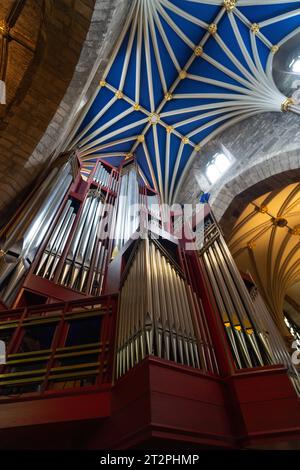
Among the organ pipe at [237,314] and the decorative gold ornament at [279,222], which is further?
the decorative gold ornament at [279,222]

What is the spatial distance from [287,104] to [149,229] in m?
5.64

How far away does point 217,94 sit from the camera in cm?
1018

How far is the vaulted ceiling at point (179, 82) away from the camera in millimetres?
8656

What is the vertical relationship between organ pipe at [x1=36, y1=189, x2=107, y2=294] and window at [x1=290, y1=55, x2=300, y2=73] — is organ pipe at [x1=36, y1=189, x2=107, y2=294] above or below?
below

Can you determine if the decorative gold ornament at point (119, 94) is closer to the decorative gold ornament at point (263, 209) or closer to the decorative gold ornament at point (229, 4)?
the decorative gold ornament at point (229, 4)

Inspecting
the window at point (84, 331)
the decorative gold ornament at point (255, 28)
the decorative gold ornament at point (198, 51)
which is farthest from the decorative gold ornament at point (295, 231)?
the window at point (84, 331)

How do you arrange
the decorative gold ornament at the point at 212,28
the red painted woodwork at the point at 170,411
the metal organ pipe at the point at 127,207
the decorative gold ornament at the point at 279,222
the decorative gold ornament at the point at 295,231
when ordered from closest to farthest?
the red painted woodwork at the point at 170,411
the metal organ pipe at the point at 127,207
the decorative gold ornament at the point at 212,28
the decorative gold ornament at the point at 279,222
the decorative gold ornament at the point at 295,231

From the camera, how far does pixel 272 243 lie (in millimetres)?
11891

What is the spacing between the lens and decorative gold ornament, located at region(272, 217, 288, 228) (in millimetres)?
11001

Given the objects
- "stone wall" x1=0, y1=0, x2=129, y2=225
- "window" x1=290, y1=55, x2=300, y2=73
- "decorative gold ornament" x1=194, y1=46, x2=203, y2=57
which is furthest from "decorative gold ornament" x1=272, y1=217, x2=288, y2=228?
"stone wall" x1=0, y1=0, x2=129, y2=225

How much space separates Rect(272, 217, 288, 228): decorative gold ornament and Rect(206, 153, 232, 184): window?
10.4 feet

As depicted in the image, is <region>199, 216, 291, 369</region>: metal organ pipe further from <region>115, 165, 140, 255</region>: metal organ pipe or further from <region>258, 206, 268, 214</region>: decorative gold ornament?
<region>258, 206, 268, 214</region>: decorative gold ornament

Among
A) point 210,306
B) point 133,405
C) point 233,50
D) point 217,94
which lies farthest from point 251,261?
point 133,405
